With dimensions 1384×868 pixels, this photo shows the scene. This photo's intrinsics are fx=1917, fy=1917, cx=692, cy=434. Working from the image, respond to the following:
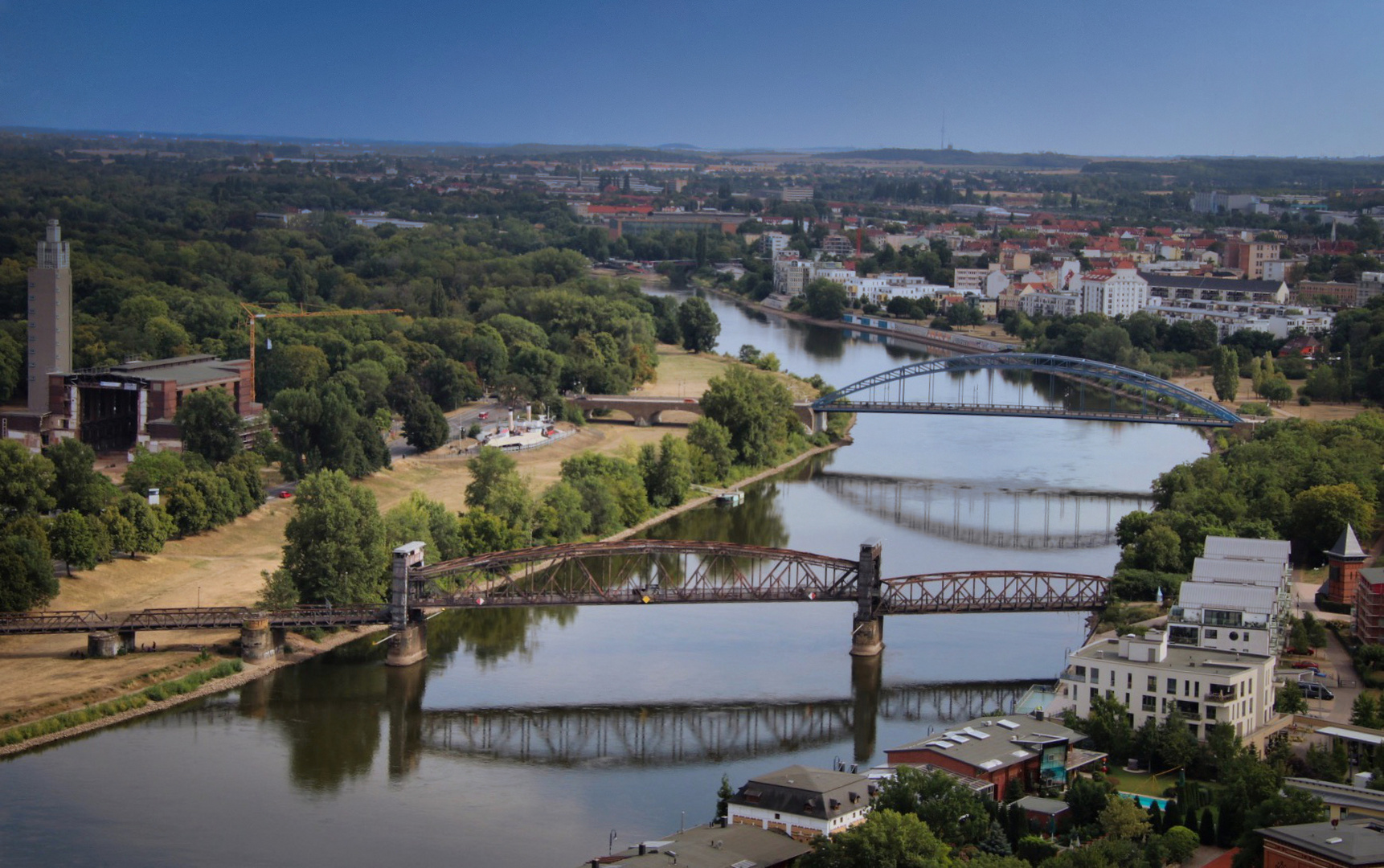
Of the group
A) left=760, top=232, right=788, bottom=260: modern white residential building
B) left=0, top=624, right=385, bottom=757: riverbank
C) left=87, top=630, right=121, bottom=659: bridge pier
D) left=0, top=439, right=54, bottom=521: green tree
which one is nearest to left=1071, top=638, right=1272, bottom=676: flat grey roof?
left=0, top=624, right=385, bottom=757: riverbank

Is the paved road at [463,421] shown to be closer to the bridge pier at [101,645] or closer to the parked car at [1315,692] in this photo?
the bridge pier at [101,645]

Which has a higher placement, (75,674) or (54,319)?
(54,319)

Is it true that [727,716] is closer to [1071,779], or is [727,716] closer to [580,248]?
[1071,779]

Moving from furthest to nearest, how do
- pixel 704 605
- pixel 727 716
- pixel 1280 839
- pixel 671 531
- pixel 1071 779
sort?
pixel 671 531
pixel 704 605
pixel 727 716
pixel 1071 779
pixel 1280 839

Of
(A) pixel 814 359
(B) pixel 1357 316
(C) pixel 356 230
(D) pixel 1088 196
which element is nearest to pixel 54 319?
(A) pixel 814 359

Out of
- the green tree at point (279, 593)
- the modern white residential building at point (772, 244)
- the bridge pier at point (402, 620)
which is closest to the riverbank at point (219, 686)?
the green tree at point (279, 593)

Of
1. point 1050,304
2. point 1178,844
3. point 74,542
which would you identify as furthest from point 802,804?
point 1050,304

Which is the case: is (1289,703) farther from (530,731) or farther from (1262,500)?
(1262,500)

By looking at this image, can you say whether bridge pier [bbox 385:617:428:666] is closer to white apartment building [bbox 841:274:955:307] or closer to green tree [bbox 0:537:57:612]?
green tree [bbox 0:537:57:612]
